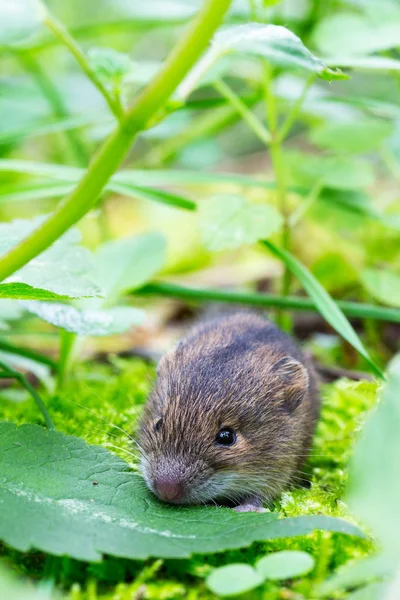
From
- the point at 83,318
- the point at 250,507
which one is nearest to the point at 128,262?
the point at 83,318

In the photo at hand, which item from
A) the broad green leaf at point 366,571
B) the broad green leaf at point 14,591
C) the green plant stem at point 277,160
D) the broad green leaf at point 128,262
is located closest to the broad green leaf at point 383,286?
the green plant stem at point 277,160

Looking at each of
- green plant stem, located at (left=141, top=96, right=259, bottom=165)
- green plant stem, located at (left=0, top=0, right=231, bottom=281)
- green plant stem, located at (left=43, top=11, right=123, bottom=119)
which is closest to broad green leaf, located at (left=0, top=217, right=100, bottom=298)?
green plant stem, located at (left=0, top=0, right=231, bottom=281)

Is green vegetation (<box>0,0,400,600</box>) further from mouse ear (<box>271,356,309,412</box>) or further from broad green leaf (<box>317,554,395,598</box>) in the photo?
mouse ear (<box>271,356,309,412</box>)

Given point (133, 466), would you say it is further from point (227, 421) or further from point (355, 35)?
point (355, 35)

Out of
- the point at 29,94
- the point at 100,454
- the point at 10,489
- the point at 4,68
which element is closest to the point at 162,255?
the point at 100,454

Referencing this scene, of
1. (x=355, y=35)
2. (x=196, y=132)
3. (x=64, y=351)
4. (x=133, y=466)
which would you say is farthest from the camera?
(x=196, y=132)
